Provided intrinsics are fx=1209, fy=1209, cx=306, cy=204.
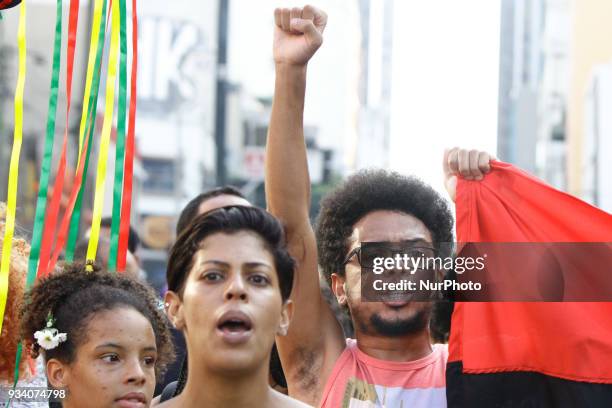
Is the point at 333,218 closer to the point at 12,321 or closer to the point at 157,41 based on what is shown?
the point at 12,321

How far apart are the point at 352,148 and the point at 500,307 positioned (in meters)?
71.4

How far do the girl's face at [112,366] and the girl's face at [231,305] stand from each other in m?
0.21

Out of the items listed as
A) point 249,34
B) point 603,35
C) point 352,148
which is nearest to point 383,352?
point 603,35

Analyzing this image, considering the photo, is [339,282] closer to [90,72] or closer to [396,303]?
[396,303]

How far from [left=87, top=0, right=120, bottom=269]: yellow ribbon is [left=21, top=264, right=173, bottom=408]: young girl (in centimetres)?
11

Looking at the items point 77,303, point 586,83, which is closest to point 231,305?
point 77,303

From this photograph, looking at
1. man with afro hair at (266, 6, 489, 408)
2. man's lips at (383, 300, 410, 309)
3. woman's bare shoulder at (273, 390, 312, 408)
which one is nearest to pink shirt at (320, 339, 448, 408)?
man with afro hair at (266, 6, 489, 408)

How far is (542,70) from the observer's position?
5909 cm

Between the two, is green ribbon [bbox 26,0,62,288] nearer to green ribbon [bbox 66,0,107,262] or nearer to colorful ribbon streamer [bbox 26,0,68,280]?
colorful ribbon streamer [bbox 26,0,68,280]

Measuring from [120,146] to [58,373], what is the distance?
754 mm

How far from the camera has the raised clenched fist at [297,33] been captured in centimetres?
388

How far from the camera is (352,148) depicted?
75.0 metres

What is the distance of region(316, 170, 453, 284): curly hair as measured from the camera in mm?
4055

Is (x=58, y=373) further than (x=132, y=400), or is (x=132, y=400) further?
(x=58, y=373)
